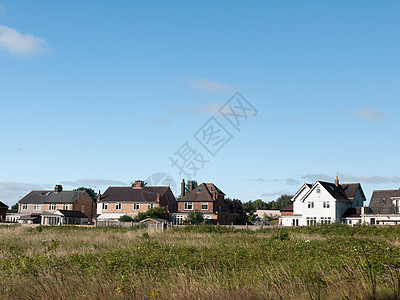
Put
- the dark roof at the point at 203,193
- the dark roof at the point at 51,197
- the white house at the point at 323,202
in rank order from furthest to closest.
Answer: the dark roof at the point at 51,197 → the dark roof at the point at 203,193 → the white house at the point at 323,202

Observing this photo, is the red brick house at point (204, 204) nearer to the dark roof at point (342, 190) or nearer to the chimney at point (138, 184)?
the chimney at point (138, 184)

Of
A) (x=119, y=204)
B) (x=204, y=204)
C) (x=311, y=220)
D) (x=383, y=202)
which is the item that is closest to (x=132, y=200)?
(x=119, y=204)

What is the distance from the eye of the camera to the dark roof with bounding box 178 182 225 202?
238ft

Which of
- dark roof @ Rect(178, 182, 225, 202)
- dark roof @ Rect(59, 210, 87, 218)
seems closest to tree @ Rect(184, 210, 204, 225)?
dark roof @ Rect(178, 182, 225, 202)

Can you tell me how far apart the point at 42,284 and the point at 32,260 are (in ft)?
13.2

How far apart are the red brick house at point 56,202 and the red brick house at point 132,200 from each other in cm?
539

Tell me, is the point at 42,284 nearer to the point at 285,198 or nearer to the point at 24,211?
the point at 24,211

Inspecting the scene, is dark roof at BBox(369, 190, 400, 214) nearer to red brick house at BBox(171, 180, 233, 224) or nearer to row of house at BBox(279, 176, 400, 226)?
row of house at BBox(279, 176, 400, 226)

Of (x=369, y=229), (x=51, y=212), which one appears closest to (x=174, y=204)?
(x=51, y=212)

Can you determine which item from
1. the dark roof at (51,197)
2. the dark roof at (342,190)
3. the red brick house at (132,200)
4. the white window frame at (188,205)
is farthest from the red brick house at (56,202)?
the dark roof at (342,190)

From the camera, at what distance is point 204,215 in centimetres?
7194

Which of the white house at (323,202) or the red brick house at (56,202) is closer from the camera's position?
the white house at (323,202)

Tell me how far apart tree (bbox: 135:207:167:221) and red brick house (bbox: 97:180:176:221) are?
187 inches

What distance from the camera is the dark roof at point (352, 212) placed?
60641 mm
